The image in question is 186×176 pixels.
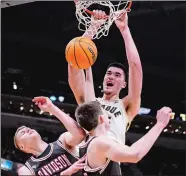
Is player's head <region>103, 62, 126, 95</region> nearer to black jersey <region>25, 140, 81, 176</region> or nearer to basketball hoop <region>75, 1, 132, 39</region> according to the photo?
basketball hoop <region>75, 1, 132, 39</region>

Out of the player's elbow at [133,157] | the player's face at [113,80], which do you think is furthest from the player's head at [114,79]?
the player's elbow at [133,157]

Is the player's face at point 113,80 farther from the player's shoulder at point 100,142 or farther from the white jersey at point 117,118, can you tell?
the player's shoulder at point 100,142

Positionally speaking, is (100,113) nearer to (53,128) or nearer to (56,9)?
(56,9)

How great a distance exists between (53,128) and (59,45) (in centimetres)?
285

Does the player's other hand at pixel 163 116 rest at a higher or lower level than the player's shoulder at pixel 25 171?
higher

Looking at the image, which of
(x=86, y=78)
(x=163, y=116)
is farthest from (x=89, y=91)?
(x=163, y=116)

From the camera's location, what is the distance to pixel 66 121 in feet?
10.8

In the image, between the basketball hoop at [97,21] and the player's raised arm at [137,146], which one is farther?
the basketball hoop at [97,21]

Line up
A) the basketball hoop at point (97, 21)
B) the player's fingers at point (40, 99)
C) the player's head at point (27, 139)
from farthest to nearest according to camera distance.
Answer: the basketball hoop at point (97, 21) → the player's head at point (27, 139) → the player's fingers at point (40, 99)

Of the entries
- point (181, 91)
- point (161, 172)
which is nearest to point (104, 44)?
point (181, 91)

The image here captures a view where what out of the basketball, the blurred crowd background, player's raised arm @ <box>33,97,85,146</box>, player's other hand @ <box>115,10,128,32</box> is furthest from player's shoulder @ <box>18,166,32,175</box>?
the blurred crowd background

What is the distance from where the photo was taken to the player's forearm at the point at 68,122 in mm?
3229

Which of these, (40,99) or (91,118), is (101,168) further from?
(40,99)

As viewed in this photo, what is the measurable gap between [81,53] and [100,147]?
0.91 metres
